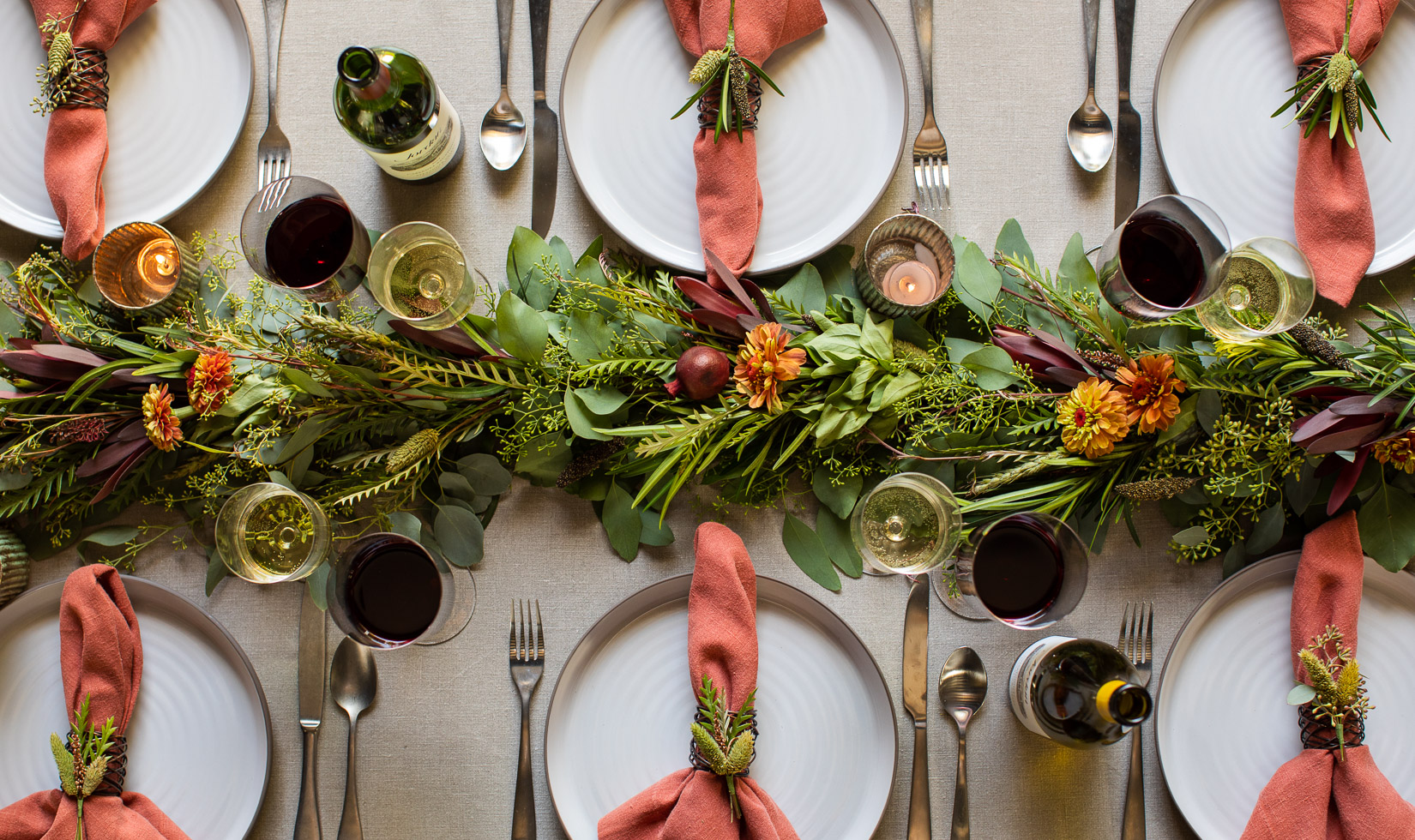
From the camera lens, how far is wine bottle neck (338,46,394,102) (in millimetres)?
973

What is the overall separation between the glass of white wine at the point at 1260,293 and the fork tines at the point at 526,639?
99 centimetres

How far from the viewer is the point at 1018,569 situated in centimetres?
102

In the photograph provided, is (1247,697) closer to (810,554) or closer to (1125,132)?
(810,554)

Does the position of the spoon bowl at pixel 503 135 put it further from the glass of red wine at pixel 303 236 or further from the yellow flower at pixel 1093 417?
the yellow flower at pixel 1093 417

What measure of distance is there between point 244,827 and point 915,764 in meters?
0.94

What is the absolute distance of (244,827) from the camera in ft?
3.59

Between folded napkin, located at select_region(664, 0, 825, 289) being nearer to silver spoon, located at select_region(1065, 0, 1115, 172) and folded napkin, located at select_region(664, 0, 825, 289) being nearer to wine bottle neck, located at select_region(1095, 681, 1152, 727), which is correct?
silver spoon, located at select_region(1065, 0, 1115, 172)

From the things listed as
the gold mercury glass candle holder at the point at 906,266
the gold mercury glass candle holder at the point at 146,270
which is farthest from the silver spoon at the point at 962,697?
the gold mercury glass candle holder at the point at 146,270

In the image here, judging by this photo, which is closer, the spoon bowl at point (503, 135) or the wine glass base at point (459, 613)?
the wine glass base at point (459, 613)

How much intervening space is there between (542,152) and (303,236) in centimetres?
36

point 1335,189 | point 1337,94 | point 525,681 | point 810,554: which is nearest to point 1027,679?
point 810,554

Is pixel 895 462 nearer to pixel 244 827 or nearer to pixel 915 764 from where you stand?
pixel 915 764

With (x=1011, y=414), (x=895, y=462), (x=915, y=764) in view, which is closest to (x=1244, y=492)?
(x=1011, y=414)

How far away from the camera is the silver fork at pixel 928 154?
1166 millimetres
